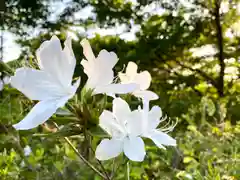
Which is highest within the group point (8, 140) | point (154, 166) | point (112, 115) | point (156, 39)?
point (112, 115)

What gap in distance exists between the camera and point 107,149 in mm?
442

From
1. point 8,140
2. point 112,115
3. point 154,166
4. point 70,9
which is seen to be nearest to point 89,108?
point 112,115

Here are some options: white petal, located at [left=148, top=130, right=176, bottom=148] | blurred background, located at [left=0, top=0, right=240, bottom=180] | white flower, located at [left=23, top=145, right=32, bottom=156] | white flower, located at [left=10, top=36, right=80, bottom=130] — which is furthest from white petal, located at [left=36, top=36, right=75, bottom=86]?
blurred background, located at [left=0, top=0, right=240, bottom=180]

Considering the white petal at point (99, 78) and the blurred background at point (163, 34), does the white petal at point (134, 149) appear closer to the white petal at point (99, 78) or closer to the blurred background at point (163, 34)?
the white petal at point (99, 78)

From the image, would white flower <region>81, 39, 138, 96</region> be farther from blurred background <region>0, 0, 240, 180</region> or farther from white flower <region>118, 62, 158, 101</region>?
blurred background <region>0, 0, 240, 180</region>

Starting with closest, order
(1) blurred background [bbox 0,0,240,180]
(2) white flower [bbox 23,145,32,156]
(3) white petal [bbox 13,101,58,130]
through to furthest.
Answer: (3) white petal [bbox 13,101,58,130] < (2) white flower [bbox 23,145,32,156] < (1) blurred background [bbox 0,0,240,180]

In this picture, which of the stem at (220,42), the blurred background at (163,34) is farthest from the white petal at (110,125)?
the stem at (220,42)

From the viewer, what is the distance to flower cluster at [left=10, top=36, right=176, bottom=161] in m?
0.42

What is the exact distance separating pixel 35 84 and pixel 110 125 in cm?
8

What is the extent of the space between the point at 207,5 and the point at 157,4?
0.39 metres

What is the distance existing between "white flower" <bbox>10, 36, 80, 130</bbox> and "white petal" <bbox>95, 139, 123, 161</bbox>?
0.05 meters

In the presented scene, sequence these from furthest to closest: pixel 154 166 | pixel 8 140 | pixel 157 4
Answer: pixel 157 4, pixel 154 166, pixel 8 140

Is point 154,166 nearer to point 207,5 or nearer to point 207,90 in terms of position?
point 207,90

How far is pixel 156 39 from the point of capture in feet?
11.6
